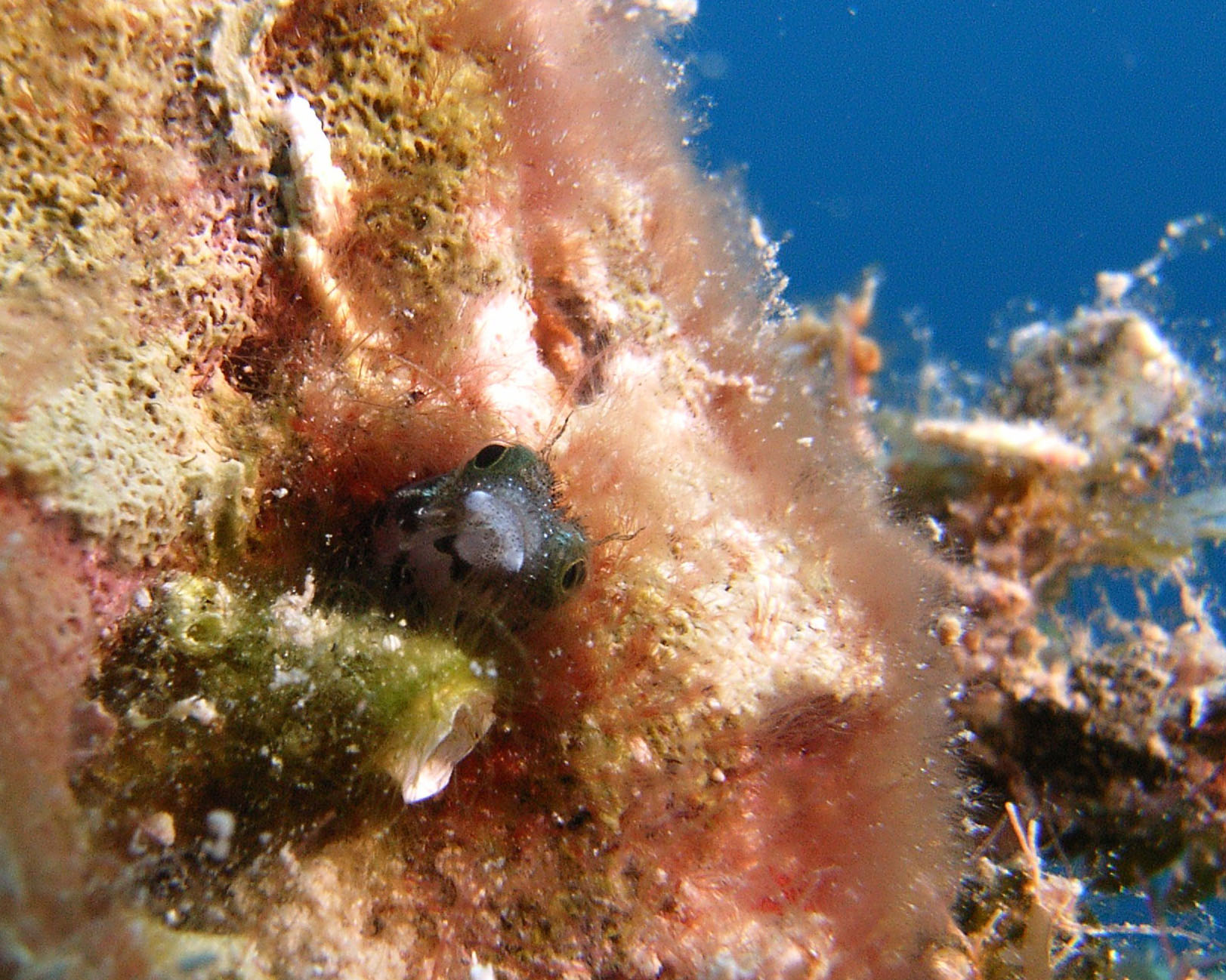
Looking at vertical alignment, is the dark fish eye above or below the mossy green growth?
above

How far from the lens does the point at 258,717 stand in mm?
1657

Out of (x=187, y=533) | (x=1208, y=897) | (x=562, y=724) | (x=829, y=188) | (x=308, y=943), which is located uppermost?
(x=829, y=188)

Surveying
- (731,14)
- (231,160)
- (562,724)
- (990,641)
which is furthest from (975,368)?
(731,14)

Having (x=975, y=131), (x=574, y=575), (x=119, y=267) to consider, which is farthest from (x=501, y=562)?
(x=975, y=131)

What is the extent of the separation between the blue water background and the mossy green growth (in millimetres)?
51807

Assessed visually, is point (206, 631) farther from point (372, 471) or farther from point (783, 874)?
Result: point (783, 874)

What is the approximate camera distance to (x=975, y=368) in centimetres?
388

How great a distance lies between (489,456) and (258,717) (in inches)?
35.9

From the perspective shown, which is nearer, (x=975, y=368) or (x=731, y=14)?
(x=975, y=368)

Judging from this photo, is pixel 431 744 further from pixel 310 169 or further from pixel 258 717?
pixel 310 169

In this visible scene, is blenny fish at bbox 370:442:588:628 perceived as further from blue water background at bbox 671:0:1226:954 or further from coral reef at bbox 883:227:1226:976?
blue water background at bbox 671:0:1226:954

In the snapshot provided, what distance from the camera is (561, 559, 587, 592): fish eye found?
6.63 ft

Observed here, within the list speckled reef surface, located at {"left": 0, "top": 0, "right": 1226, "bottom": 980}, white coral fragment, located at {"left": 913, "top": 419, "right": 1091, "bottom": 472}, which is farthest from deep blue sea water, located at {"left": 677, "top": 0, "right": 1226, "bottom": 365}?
speckled reef surface, located at {"left": 0, "top": 0, "right": 1226, "bottom": 980}

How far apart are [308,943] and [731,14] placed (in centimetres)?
7314
